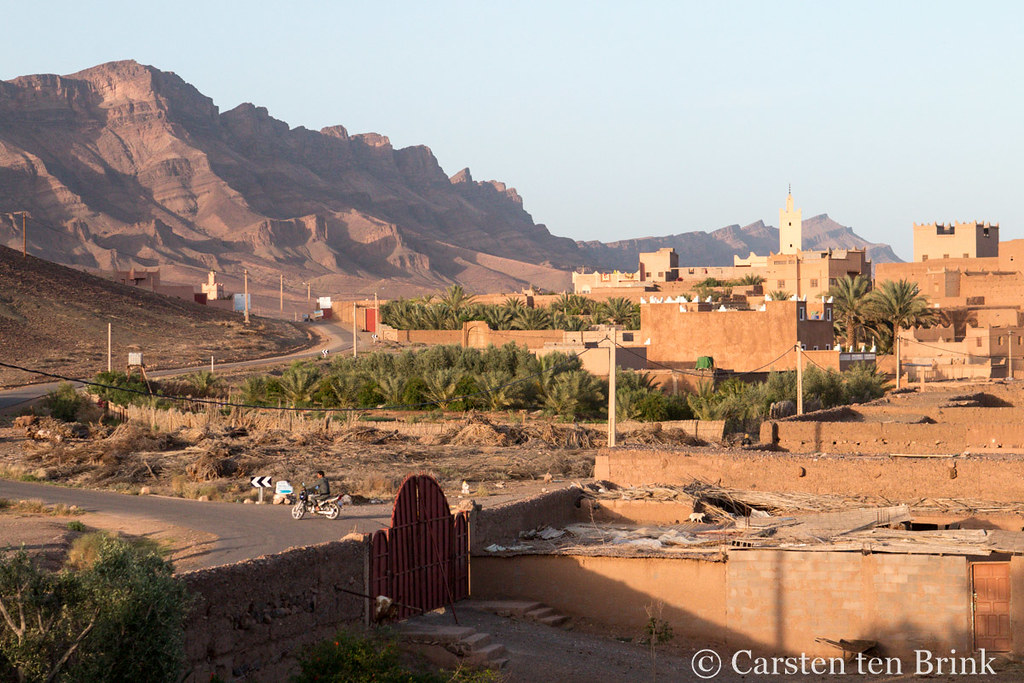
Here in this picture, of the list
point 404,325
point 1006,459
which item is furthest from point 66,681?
point 404,325

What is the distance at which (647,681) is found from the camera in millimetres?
10914

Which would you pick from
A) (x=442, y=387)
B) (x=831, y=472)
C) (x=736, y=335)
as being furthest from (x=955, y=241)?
(x=831, y=472)

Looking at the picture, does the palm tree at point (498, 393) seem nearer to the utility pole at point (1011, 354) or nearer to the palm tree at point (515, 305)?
the palm tree at point (515, 305)

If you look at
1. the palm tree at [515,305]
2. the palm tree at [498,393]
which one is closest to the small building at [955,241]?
the palm tree at [515,305]

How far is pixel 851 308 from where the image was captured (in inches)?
2122

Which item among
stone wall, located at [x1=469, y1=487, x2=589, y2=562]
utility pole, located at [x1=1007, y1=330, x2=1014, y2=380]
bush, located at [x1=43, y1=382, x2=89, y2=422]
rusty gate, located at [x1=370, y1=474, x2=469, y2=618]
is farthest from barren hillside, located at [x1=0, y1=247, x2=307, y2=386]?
utility pole, located at [x1=1007, y1=330, x2=1014, y2=380]

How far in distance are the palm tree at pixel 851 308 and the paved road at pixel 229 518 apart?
3930cm

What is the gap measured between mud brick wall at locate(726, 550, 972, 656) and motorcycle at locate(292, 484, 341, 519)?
6453 mm

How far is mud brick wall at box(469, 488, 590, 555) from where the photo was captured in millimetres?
13805

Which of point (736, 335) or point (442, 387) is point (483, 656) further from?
point (736, 335)

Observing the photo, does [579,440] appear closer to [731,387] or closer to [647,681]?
[731,387]

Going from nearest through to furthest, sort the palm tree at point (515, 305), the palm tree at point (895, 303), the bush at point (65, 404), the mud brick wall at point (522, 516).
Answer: the mud brick wall at point (522, 516) → the bush at point (65, 404) → the palm tree at point (895, 303) → the palm tree at point (515, 305)

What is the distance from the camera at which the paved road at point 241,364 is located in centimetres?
3725

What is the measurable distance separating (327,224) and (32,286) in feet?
433
